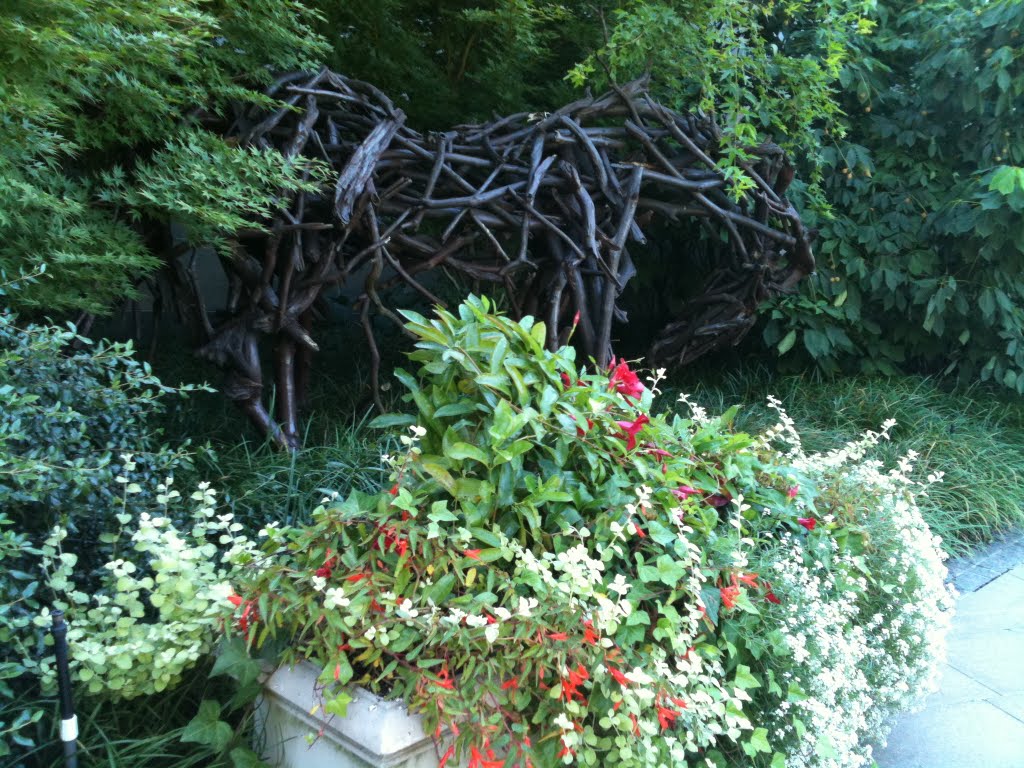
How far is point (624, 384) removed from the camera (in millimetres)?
2459

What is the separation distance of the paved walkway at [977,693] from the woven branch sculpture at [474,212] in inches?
71.2

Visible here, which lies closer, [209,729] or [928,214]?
[209,729]

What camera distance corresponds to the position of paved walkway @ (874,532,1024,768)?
2.72 m

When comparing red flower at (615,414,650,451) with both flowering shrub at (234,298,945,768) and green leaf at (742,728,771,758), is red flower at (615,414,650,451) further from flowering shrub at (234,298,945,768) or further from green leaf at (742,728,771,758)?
green leaf at (742,728,771,758)

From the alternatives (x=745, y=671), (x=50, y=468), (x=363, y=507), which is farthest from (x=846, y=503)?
(x=50, y=468)

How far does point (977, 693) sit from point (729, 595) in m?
1.69

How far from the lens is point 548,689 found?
6.15 feet

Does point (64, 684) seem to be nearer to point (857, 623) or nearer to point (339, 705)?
point (339, 705)

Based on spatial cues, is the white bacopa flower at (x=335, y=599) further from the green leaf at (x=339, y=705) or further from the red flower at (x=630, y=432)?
the red flower at (x=630, y=432)

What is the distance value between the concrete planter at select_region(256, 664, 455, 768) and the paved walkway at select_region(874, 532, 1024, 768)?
1.80m

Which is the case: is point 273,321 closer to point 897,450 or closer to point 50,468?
point 50,468

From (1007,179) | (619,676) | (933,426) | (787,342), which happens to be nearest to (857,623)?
(619,676)

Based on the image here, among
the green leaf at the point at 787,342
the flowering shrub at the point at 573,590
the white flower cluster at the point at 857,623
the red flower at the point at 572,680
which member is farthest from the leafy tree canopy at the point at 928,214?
the red flower at the point at 572,680

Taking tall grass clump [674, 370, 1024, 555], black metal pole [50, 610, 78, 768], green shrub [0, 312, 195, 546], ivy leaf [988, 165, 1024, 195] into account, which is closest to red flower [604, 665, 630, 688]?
black metal pole [50, 610, 78, 768]
